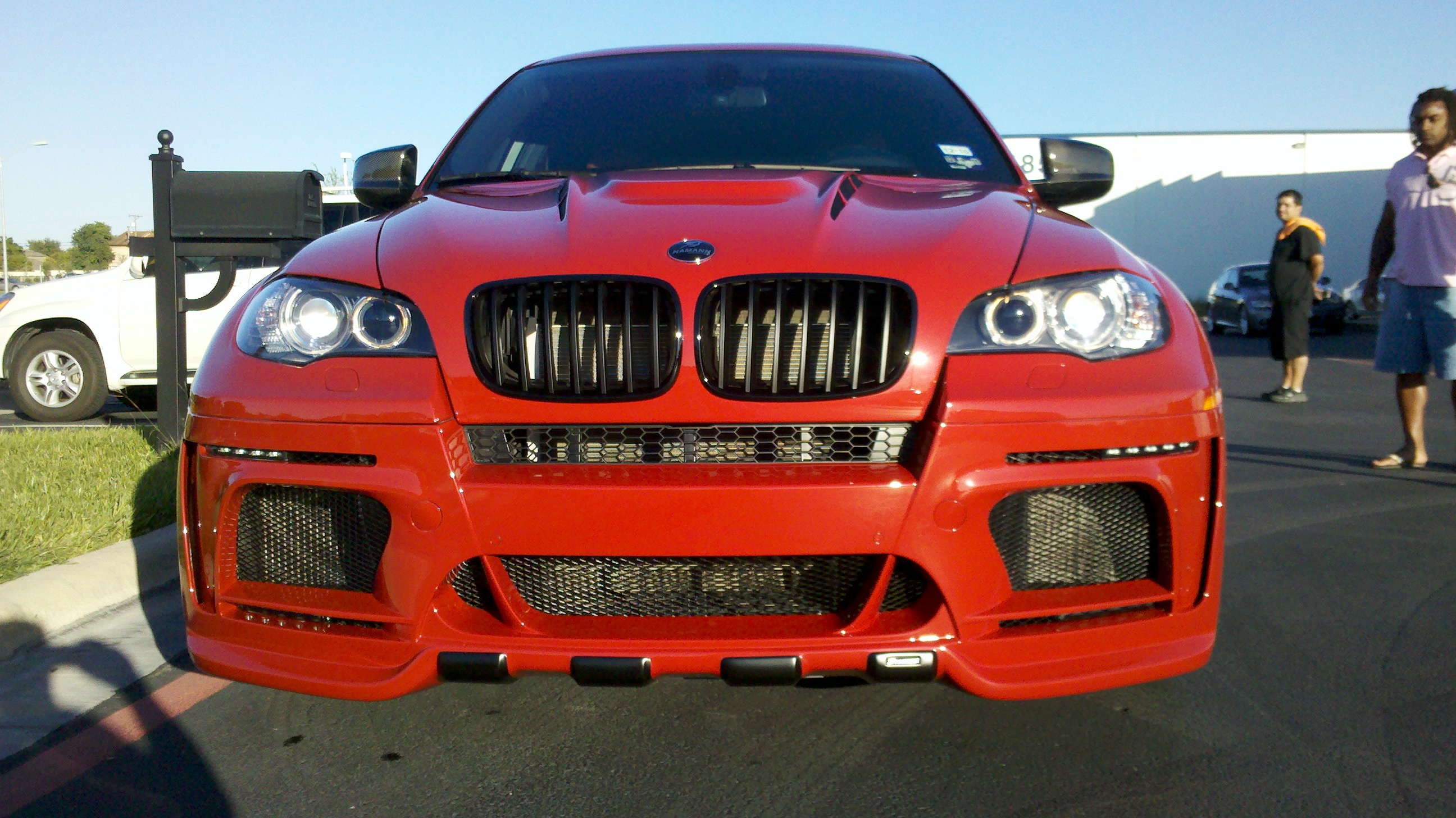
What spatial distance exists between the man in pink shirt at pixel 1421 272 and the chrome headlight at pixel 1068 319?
14.1 feet

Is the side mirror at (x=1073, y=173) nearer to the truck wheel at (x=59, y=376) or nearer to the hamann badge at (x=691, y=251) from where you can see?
the hamann badge at (x=691, y=251)

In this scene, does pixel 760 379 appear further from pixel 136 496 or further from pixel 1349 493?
pixel 1349 493

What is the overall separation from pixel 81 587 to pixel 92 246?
327 feet

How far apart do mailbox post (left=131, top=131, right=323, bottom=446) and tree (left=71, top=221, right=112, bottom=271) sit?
86985 mm

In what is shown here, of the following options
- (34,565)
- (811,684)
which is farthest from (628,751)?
(34,565)

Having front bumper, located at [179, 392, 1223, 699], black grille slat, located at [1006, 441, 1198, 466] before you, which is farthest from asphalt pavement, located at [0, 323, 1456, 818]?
black grille slat, located at [1006, 441, 1198, 466]

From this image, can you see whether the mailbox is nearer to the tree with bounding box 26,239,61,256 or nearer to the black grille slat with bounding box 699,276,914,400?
the black grille slat with bounding box 699,276,914,400

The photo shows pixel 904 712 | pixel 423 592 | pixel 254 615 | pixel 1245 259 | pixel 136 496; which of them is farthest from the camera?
pixel 1245 259

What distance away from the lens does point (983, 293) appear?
2383 mm

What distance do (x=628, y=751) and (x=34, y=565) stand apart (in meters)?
2.39

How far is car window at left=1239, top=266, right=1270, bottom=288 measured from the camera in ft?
79.0

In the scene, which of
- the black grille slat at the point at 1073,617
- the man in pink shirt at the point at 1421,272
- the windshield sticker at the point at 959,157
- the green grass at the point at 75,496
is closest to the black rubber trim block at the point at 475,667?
the black grille slat at the point at 1073,617

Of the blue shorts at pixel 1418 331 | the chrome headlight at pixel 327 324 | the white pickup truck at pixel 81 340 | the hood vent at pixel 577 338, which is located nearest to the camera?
the hood vent at pixel 577 338

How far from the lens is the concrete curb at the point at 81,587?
11.5ft
